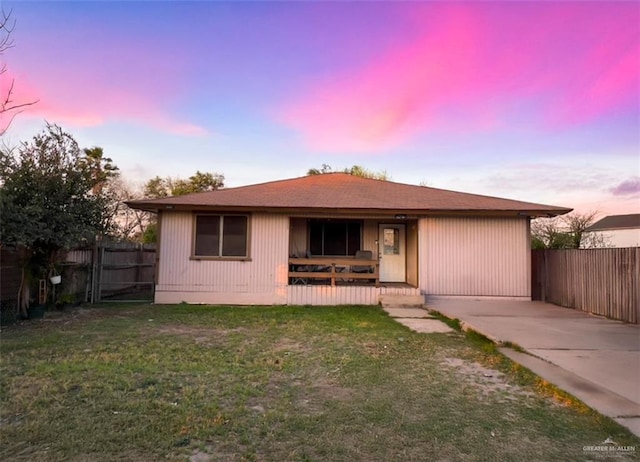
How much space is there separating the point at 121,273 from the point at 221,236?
4165 mm

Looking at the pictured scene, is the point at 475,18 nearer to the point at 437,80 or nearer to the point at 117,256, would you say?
the point at 437,80

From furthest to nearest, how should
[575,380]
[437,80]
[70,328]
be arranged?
[437,80] → [70,328] → [575,380]

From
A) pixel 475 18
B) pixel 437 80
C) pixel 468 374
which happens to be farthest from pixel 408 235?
pixel 468 374

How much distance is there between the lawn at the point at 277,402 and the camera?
2709 mm

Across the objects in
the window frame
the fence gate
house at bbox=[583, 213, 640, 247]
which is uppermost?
house at bbox=[583, 213, 640, 247]

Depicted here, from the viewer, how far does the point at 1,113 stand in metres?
4.20

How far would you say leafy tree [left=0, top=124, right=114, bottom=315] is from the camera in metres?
7.20

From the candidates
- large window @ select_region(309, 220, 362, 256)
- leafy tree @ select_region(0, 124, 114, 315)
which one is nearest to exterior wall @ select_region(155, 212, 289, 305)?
leafy tree @ select_region(0, 124, 114, 315)

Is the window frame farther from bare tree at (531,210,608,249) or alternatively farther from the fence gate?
bare tree at (531,210,608,249)

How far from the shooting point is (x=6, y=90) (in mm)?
4574

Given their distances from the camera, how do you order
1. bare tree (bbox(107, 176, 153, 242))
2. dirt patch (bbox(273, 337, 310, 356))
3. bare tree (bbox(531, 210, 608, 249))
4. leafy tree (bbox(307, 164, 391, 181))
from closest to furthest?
dirt patch (bbox(273, 337, 310, 356)) < bare tree (bbox(531, 210, 608, 249)) < bare tree (bbox(107, 176, 153, 242)) < leafy tree (bbox(307, 164, 391, 181))

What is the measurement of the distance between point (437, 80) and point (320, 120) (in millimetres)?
4330

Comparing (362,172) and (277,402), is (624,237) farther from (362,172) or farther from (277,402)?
(277,402)

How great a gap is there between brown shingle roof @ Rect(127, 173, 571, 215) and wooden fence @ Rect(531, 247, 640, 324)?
1557 millimetres
